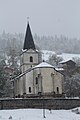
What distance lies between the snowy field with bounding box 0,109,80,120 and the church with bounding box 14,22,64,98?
12911 millimetres

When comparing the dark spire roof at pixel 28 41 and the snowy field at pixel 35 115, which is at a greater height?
the dark spire roof at pixel 28 41

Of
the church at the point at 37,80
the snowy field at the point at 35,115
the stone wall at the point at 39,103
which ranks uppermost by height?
the church at the point at 37,80

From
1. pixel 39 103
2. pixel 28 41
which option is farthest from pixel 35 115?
pixel 28 41

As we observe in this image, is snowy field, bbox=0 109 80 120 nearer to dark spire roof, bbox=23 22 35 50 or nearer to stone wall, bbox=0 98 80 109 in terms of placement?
stone wall, bbox=0 98 80 109

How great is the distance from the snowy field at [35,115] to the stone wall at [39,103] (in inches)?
84.1

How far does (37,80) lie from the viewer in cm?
6084

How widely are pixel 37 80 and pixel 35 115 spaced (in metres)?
18.9

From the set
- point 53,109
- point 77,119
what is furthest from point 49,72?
point 77,119

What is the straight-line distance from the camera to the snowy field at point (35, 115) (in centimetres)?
4012

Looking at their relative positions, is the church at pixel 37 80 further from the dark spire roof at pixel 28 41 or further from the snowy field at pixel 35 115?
the snowy field at pixel 35 115

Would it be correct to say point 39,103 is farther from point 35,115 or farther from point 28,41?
point 28,41

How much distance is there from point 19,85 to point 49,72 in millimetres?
8640

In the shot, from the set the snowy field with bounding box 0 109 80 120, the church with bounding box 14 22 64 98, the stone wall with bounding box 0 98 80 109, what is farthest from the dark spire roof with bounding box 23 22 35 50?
the snowy field with bounding box 0 109 80 120

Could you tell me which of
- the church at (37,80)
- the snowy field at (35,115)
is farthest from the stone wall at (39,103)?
the church at (37,80)
